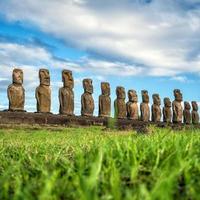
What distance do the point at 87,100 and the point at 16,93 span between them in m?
5.27

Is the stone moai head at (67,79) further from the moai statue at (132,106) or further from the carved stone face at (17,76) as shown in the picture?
the moai statue at (132,106)

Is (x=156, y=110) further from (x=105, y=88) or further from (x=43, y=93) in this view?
(x=43, y=93)

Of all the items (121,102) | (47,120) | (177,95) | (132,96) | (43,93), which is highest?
(177,95)

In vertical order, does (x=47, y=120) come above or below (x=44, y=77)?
below

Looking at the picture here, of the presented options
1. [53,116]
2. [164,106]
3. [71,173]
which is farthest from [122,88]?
[71,173]

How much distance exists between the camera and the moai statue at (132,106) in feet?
99.2

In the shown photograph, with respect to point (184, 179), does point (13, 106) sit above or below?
above

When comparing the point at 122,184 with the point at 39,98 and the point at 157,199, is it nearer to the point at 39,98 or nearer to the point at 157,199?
the point at 157,199

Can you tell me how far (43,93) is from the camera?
24719mm

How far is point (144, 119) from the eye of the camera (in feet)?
103

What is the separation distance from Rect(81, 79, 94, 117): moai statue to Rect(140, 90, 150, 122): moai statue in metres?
4.96

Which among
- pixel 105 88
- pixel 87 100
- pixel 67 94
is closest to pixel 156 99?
pixel 105 88

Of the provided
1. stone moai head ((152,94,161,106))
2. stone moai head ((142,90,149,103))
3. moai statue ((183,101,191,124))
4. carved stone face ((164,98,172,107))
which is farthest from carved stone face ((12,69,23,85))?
moai statue ((183,101,191,124))

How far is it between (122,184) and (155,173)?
0.24 m
